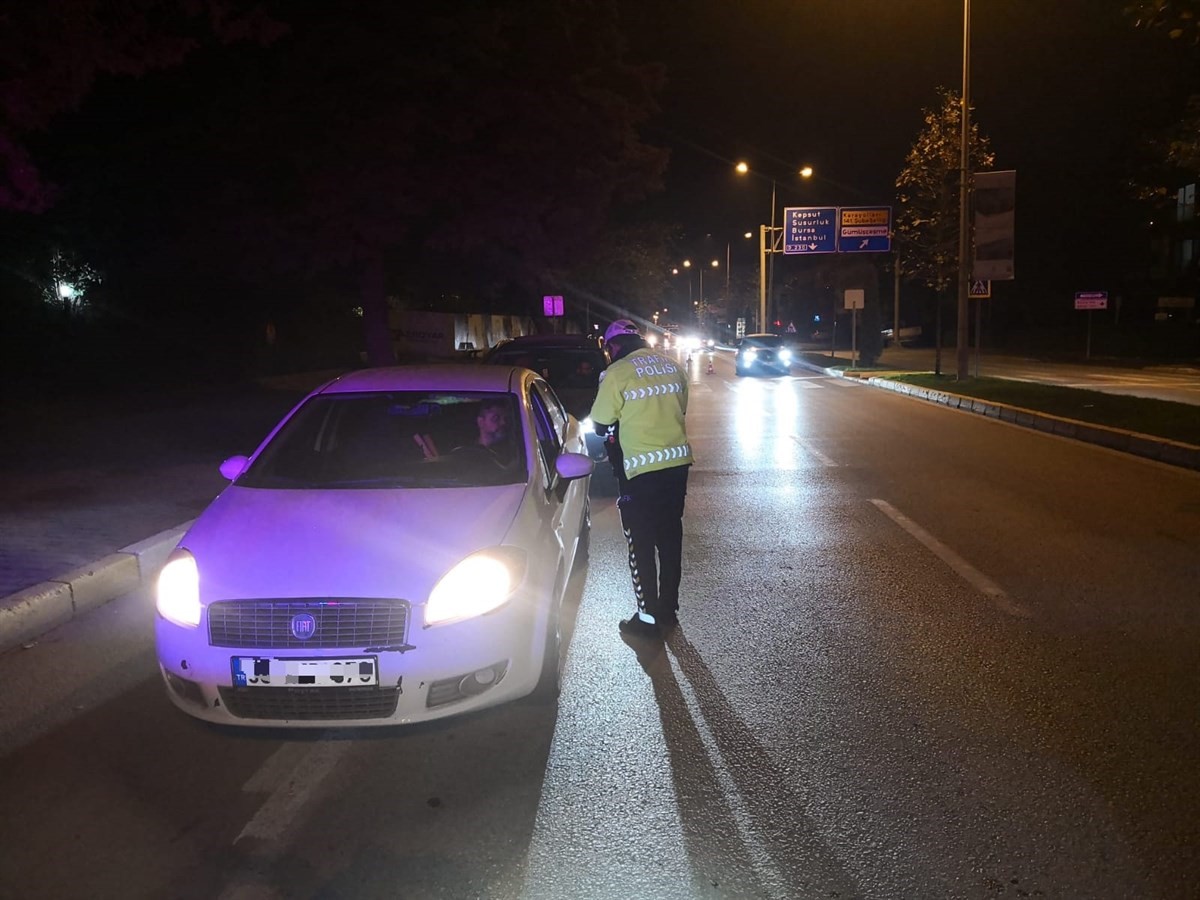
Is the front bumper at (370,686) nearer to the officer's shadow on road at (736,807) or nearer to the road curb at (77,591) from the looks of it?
the officer's shadow on road at (736,807)

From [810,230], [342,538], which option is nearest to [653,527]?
[342,538]

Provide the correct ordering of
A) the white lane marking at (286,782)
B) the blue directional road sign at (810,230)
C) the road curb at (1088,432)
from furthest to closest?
the blue directional road sign at (810,230) < the road curb at (1088,432) < the white lane marking at (286,782)

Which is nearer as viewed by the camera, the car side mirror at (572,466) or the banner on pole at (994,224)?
the car side mirror at (572,466)

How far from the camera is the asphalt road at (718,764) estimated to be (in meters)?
3.18

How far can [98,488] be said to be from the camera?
9.39 meters

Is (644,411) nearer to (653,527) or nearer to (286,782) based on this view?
(653,527)

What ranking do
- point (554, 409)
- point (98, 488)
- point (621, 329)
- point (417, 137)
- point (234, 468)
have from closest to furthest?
point (234, 468) → point (621, 329) → point (554, 409) → point (98, 488) → point (417, 137)

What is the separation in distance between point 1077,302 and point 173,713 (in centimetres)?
3729

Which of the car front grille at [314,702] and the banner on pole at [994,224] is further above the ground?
the banner on pole at [994,224]

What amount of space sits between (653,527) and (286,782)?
2.41m

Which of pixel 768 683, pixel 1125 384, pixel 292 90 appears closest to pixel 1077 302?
pixel 1125 384

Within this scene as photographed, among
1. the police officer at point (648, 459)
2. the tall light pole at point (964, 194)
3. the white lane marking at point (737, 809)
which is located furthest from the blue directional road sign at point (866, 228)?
the white lane marking at point (737, 809)

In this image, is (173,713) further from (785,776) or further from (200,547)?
(785,776)

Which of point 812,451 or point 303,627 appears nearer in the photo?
point 303,627
